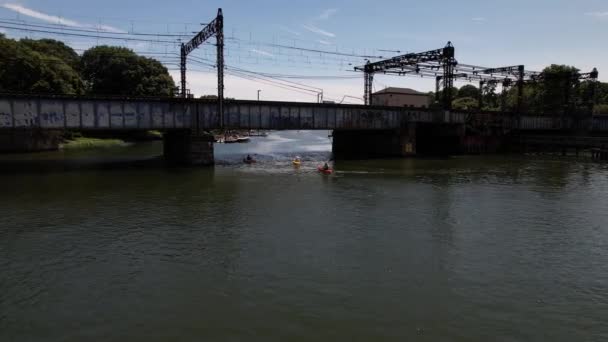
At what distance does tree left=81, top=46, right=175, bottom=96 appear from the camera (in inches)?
4094

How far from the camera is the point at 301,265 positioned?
54.3ft

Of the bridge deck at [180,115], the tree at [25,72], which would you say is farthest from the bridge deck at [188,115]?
→ the tree at [25,72]

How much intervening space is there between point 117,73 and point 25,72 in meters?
37.5

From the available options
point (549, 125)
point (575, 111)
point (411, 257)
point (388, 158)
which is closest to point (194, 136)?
point (388, 158)

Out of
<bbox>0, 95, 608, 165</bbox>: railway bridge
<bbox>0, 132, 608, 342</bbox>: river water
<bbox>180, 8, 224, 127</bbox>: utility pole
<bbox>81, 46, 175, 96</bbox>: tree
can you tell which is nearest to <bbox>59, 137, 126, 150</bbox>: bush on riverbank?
<bbox>0, 95, 608, 165</bbox>: railway bridge

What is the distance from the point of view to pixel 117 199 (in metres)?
30.0

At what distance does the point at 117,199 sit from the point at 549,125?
265ft

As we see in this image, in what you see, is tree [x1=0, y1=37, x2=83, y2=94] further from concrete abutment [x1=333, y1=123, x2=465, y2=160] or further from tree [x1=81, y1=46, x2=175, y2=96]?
concrete abutment [x1=333, y1=123, x2=465, y2=160]

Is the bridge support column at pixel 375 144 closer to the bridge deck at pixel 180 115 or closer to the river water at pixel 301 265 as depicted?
the bridge deck at pixel 180 115

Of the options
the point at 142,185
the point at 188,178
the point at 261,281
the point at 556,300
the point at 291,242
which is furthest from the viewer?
the point at 188,178

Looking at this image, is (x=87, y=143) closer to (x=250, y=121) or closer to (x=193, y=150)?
(x=193, y=150)

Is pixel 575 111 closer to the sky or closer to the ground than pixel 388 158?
closer to the sky

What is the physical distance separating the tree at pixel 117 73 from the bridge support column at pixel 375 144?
173 ft

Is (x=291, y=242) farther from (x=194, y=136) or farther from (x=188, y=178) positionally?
(x=194, y=136)
